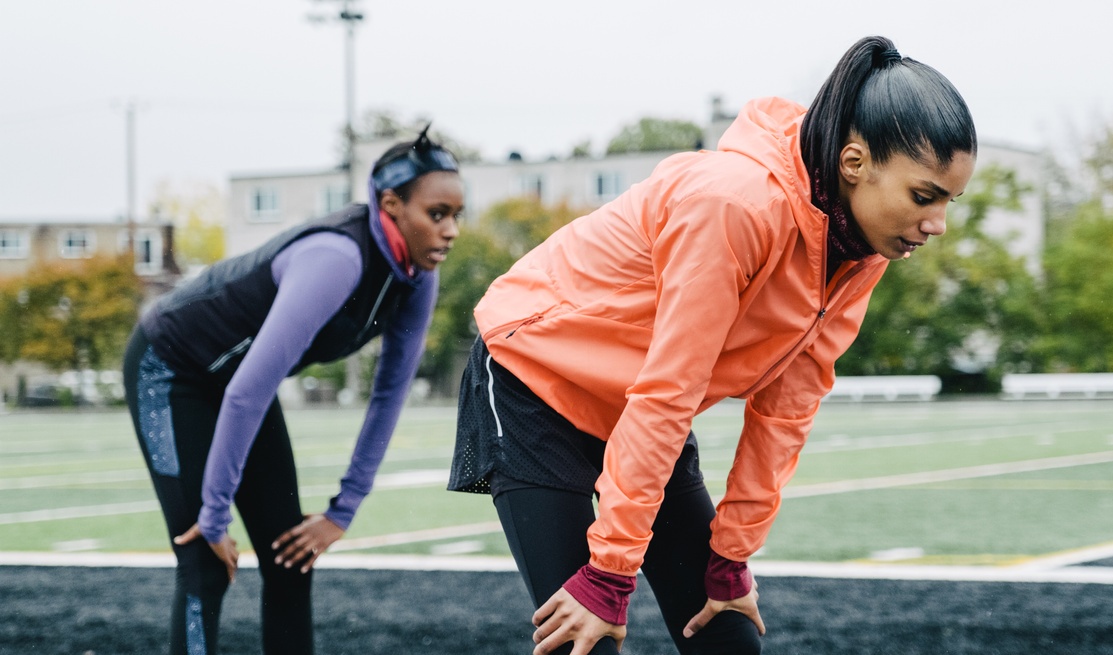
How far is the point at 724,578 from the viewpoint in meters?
2.40

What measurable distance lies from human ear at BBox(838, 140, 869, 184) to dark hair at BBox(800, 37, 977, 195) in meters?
0.01

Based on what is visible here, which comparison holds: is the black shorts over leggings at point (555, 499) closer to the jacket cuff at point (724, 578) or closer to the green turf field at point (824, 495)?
the jacket cuff at point (724, 578)

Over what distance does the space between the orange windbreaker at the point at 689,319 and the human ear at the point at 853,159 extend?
2.9 inches

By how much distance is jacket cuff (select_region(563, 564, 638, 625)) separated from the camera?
79.3 inches

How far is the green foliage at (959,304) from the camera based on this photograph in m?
30.9

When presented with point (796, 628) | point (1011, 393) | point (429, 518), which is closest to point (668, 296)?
point (796, 628)

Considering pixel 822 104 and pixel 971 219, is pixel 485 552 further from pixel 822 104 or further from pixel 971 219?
pixel 971 219

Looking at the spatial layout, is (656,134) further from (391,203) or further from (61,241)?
(391,203)

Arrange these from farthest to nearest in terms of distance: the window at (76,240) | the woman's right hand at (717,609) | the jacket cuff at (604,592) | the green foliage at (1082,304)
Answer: the window at (76,240), the green foliage at (1082,304), the woman's right hand at (717,609), the jacket cuff at (604,592)

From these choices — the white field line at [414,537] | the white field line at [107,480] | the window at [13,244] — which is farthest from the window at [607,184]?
the white field line at [414,537]

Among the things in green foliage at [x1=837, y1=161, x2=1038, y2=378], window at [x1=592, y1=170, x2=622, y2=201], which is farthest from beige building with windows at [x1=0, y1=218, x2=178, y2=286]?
green foliage at [x1=837, y1=161, x2=1038, y2=378]

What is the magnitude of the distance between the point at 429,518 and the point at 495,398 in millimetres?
5904

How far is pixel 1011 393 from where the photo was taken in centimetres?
2873

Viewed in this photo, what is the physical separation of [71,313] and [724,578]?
39.6m
